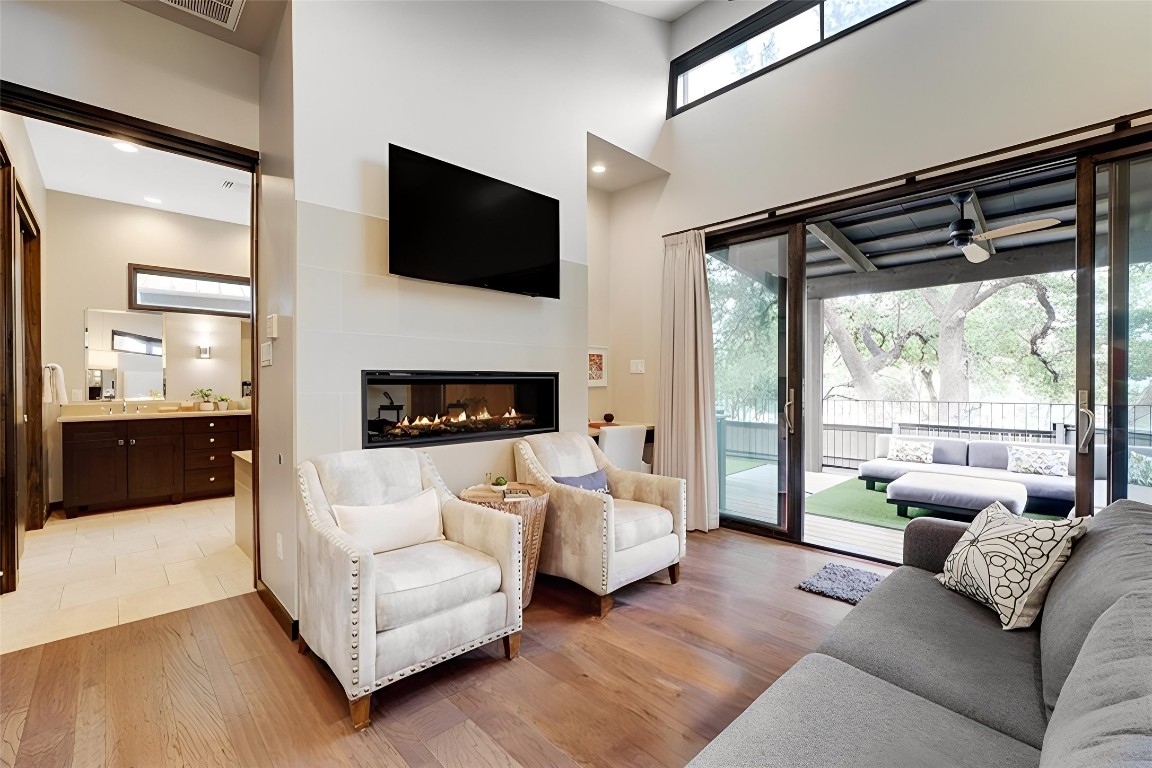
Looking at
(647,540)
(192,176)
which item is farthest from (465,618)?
Answer: (192,176)

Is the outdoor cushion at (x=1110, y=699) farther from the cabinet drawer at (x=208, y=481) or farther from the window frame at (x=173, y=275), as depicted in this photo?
the cabinet drawer at (x=208, y=481)

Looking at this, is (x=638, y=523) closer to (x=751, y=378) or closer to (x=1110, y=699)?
(x=751, y=378)

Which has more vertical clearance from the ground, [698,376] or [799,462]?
[698,376]

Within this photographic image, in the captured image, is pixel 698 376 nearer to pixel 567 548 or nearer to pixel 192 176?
pixel 567 548

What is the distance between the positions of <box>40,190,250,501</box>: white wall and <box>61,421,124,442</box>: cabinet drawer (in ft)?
0.69

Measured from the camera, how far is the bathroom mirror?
4938mm

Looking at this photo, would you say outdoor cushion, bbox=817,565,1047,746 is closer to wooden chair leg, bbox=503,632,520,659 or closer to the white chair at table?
wooden chair leg, bbox=503,632,520,659

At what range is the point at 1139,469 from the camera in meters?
2.47

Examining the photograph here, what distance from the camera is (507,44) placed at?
10.6ft

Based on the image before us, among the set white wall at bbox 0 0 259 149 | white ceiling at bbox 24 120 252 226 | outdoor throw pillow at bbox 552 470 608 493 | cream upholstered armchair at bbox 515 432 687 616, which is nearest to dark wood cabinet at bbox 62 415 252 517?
white ceiling at bbox 24 120 252 226

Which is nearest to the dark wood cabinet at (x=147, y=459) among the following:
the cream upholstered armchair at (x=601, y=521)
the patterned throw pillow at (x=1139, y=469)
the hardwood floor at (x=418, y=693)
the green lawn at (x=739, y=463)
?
the hardwood floor at (x=418, y=693)

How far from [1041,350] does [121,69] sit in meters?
9.85

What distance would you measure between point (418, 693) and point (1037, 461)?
607 centimetres

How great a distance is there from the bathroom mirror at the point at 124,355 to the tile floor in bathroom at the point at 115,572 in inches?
49.7
